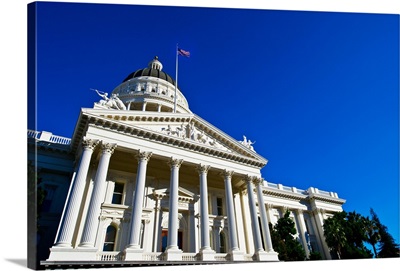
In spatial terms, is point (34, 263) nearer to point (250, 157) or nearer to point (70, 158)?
point (70, 158)

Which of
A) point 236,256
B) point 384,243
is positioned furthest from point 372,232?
point 236,256

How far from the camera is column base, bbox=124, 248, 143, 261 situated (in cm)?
1252

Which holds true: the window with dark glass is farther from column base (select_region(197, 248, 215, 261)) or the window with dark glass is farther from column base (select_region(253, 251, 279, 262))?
column base (select_region(253, 251, 279, 262))

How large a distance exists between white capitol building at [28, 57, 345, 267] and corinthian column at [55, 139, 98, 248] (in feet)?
0.16

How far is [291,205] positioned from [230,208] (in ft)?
46.9

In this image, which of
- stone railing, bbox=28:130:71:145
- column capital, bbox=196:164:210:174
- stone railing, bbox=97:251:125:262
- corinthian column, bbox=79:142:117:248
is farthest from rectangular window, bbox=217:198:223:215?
stone railing, bbox=28:130:71:145

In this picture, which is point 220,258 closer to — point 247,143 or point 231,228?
point 231,228

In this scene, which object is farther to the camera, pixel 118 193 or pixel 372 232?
pixel 372 232

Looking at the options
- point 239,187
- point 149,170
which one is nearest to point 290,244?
point 239,187

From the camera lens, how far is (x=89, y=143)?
14852 millimetres

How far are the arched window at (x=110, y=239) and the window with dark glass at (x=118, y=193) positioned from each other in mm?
1903

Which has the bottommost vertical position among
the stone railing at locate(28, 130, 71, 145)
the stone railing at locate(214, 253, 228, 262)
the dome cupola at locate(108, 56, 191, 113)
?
the stone railing at locate(214, 253, 228, 262)

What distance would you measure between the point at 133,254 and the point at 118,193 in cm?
627

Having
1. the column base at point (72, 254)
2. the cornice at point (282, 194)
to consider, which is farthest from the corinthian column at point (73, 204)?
the cornice at point (282, 194)
